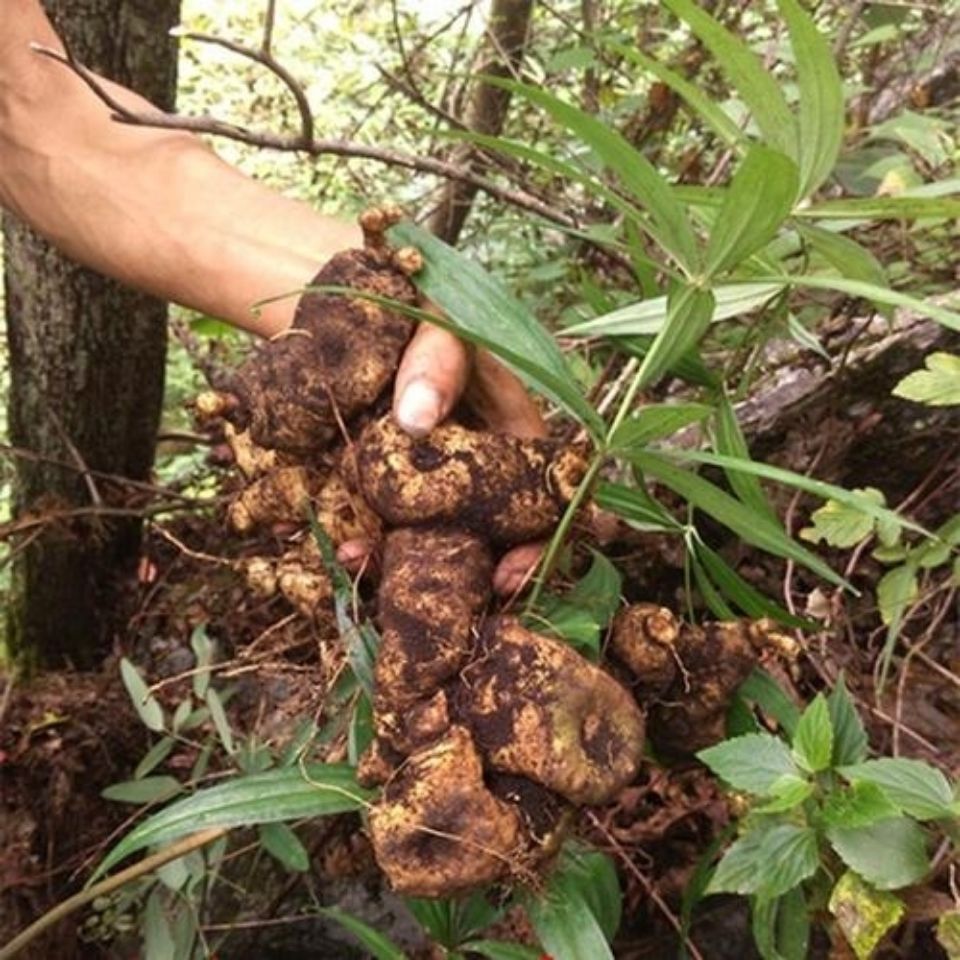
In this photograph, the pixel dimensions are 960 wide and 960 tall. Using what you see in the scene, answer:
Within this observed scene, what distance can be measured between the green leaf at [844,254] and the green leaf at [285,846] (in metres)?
0.73

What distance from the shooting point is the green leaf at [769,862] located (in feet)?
2.45

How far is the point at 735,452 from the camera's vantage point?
2.93 feet

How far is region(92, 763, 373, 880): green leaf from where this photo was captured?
30.2 inches

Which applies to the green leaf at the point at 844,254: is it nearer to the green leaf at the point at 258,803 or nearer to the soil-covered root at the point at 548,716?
the soil-covered root at the point at 548,716

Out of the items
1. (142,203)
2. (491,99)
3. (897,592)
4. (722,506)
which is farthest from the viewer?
(491,99)

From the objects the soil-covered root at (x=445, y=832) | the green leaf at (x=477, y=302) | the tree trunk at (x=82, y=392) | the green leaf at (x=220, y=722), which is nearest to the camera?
the soil-covered root at (x=445, y=832)

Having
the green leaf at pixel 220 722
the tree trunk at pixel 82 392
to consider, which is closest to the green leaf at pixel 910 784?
the green leaf at pixel 220 722

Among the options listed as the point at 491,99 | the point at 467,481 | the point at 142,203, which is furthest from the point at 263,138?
the point at 491,99

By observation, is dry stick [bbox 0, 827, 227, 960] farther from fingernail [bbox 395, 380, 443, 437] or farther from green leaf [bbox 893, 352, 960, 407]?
green leaf [bbox 893, 352, 960, 407]

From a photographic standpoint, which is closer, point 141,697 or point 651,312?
point 651,312

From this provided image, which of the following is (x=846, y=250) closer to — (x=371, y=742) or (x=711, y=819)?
(x=371, y=742)

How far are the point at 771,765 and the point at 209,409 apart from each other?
1.70 ft

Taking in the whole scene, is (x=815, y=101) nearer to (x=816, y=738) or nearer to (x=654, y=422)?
(x=654, y=422)

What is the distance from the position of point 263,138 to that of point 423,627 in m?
0.52
